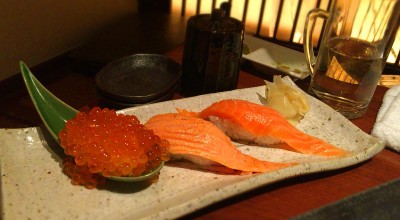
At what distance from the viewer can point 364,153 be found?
3.29 ft

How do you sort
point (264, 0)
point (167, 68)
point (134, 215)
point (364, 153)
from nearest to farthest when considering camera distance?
point (134, 215), point (364, 153), point (167, 68), point (264, 0)

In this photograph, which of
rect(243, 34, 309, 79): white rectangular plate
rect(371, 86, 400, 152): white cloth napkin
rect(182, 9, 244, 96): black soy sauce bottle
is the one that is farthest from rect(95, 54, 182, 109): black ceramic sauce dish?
rect(371, 86, 400, 152): white cloth napkin

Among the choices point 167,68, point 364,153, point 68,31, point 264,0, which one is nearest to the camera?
point 364,153

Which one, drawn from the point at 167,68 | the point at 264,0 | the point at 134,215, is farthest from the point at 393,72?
the point at 134,215

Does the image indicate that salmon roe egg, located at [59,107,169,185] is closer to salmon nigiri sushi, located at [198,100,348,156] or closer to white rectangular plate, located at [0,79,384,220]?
white rectangular plate, located at [0,79,384,220]

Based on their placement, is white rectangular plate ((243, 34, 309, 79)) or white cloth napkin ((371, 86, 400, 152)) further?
white rectangular plate ((243, 34, 309, 79))

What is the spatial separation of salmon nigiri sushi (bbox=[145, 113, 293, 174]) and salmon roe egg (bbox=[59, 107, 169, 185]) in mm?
67

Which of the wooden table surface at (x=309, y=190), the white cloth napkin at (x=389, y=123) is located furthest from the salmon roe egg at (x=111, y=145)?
the white cloth napkin at (x=389, y=123)

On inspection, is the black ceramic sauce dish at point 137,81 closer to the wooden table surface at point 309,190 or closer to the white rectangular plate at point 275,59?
the wooden table surface at point 309,190

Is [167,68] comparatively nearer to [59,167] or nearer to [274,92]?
[274,92]

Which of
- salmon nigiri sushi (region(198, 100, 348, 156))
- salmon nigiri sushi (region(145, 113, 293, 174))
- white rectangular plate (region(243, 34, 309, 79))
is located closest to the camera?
salmon nigiri sushi (region(145, 113, 293, 174))

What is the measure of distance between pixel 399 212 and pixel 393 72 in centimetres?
168

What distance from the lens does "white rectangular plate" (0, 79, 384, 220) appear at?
753mm

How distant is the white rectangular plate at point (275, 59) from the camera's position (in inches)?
58.1
